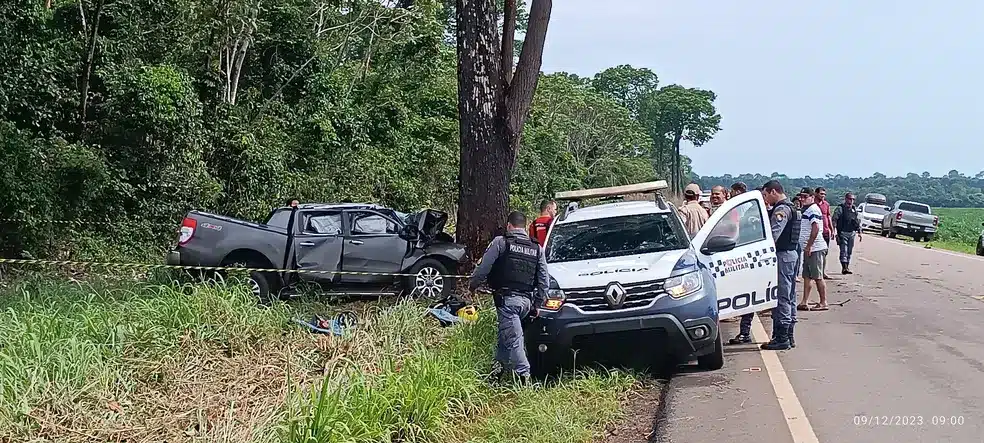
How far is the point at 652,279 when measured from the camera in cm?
806

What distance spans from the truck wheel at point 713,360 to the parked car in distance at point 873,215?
113 feet

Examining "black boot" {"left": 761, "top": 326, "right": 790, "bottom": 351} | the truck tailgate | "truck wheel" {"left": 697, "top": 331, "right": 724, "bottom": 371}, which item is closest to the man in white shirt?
"black boot" {"left": 761, "top": 326, "right": 790, "bottom": 351}

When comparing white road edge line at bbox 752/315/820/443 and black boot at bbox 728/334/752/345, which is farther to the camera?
black boot at bbox 728/334/752/345

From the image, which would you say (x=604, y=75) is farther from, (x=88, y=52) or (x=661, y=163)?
(x=88, y=52)

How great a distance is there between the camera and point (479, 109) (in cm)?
1176

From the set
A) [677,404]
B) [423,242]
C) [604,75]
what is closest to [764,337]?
[677,404]

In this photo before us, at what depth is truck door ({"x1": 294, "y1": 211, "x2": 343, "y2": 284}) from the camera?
13.0m

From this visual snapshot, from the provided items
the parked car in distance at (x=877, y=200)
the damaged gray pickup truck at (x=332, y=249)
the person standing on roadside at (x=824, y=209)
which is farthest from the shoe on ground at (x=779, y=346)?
the parked car in distance at (x=877, y=200)

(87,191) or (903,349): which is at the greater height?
(87,191)

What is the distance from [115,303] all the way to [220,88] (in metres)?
9.98

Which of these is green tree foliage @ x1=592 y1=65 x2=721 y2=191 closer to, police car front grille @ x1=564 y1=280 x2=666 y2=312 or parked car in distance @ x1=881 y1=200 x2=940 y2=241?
parked car in distance @ x1=881 y1=200 x2=940 y2=241

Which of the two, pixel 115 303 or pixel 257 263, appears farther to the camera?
pixel 257 263

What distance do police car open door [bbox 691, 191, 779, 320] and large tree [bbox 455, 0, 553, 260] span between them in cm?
332

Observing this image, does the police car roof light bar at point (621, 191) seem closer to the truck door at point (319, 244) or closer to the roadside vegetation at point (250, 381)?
the roadside vegetation at point (250, 381)
